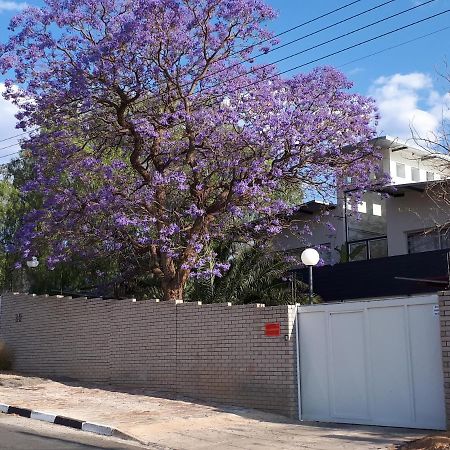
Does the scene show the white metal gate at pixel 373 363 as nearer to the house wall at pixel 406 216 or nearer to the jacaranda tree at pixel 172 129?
the jacaranda tree at pixel 172 129

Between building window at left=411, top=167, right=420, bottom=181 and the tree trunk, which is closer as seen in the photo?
the tree trunk

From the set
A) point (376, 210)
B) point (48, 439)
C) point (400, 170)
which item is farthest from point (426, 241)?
point (48, 439)

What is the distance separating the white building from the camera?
19.1 m

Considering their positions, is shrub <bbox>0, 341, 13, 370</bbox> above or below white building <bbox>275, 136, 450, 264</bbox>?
below

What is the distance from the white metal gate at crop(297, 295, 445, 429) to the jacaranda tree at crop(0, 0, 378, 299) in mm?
4903

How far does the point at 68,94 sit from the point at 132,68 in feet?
6.43

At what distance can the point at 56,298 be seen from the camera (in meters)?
19.2

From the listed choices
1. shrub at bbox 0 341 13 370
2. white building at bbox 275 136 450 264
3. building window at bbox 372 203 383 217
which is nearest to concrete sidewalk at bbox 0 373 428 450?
shrub at bbox 0 341 13 370

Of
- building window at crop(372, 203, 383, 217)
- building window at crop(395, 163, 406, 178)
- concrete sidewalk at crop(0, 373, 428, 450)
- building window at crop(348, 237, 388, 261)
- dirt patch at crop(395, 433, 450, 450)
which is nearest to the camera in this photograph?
dirt patch at crop(395, 433, 450, 450)

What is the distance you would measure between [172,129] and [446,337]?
986cm

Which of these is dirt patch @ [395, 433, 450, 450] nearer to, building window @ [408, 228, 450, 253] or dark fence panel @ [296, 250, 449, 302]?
dark fence panel @ [296, 250, 449, 302]

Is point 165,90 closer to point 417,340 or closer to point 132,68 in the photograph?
point 132,68

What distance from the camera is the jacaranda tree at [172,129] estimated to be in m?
15.9

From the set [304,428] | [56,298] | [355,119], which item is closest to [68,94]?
[56,298]
